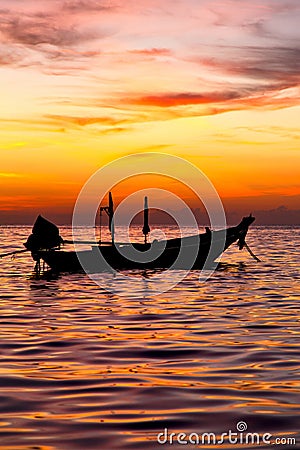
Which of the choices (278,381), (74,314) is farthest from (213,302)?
(278,381)

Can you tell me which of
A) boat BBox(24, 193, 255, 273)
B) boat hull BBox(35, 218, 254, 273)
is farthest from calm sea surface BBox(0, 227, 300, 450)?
boat hull BBox(35, 218, 254, 273)

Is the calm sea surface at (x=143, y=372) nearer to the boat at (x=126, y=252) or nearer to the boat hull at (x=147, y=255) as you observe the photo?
the boat at (x=126, y=252)

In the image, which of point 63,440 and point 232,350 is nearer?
point 63,440

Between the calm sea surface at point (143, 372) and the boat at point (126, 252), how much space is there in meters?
14.1

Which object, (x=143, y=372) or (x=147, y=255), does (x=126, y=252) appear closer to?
(x=147, y=255)

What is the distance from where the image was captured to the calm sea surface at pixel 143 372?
8914 millimetres

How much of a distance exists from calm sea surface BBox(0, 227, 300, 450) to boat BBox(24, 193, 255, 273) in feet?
46.2

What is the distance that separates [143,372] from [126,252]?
92.5ft

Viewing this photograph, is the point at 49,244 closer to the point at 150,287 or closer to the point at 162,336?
the point at 150,287

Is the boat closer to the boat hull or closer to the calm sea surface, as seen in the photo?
the boat hull

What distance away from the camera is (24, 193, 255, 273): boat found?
38.3 m

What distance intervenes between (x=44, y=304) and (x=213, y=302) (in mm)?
6593

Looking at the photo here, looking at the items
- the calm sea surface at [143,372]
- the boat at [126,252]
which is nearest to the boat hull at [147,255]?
the boat at [126,252]

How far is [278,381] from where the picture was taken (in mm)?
11453
